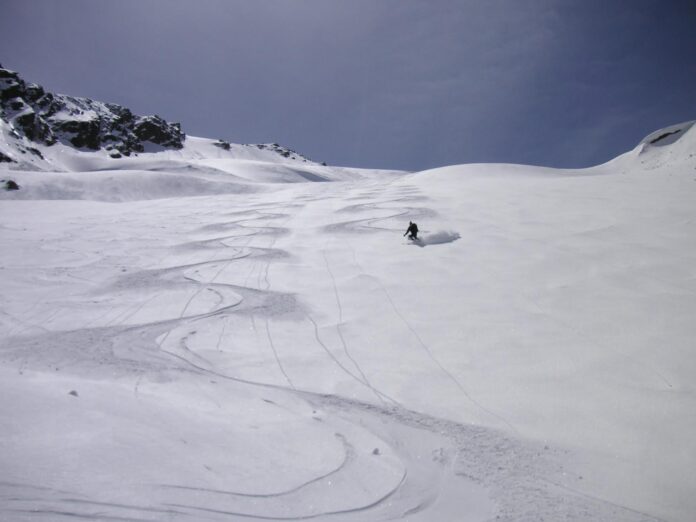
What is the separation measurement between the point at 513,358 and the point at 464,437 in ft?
5.92

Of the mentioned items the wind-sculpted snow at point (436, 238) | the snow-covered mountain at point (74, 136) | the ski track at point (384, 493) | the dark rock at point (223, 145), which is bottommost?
the ski track at point (384, 493)

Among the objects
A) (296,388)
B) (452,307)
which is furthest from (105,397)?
(452,307)

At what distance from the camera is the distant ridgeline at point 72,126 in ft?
235

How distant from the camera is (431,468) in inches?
135

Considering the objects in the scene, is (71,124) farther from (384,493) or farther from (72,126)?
(384,493)

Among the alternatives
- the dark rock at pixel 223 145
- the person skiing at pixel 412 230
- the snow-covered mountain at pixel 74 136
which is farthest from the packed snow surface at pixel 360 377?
the dark rock at pixel 223 145

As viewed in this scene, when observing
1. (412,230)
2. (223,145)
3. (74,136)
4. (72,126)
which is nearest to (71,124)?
(72,126)

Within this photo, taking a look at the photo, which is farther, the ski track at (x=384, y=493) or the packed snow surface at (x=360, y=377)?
the packed snow surface at (x=360, y=377)

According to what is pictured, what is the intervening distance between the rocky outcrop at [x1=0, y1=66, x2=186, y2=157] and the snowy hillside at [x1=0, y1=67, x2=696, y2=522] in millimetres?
85017

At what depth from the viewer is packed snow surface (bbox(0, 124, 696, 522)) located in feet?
9.18

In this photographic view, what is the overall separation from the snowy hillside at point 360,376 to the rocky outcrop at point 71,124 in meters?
85.0

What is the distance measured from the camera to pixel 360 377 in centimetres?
490

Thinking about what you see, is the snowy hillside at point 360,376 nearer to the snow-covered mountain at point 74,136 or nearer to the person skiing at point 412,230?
the person skiing at point 412,230

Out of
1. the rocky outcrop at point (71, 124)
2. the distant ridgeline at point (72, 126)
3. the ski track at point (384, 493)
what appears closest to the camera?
the ski track at point (384, 493)
